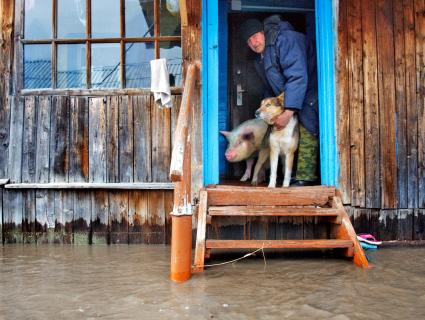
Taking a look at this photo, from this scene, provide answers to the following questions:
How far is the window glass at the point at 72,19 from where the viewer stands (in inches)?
191

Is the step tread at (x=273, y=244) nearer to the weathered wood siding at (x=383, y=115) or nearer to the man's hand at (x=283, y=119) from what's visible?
the weathered wood siding at (x=383, y=115)

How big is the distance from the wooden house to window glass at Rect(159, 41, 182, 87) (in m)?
0.01

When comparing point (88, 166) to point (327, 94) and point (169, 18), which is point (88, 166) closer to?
point (169, 18)

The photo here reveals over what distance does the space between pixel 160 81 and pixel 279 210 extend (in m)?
1.84

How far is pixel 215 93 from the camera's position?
4551mm

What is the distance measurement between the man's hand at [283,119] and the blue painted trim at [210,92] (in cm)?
74

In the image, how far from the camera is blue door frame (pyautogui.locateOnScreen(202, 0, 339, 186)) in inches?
177

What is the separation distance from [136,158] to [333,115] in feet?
7.42

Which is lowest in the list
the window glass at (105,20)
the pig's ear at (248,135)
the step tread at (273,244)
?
the step tread at (273,244)

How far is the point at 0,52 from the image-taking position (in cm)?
480

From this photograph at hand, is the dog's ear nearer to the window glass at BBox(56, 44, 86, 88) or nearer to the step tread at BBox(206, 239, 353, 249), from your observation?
the step tread at BBox(206, 239, 353, 249)

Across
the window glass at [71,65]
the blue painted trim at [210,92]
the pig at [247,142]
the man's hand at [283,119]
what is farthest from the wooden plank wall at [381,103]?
the window glass at [71,65]

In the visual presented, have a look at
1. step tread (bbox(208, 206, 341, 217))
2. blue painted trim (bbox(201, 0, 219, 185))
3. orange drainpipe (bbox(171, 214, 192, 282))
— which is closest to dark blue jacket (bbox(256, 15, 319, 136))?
blue painted trim (bbox(201, 0, 219, 185))

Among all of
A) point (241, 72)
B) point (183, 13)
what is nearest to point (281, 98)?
point (183, 13)
